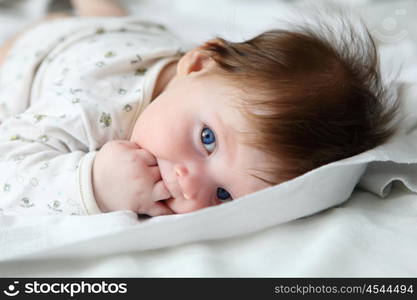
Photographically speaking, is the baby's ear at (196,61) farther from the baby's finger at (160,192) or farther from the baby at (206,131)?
the baby's finger at (160,192)

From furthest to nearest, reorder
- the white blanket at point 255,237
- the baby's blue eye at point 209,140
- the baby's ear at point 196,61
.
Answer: the baby's ear at point 196,61
the baby's blue eye at point 209,140
the white blanket at point 255,237

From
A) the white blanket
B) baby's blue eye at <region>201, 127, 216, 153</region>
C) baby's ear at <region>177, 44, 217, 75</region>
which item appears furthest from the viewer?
baby's ear at <region>177, 44, 217, 75</region>

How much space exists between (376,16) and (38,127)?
0.99m

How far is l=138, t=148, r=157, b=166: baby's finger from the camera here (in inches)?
35.6

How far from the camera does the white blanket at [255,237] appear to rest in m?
0.79

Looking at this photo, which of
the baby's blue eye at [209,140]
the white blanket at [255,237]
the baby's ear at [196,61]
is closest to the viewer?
the white blanket at [255,237]

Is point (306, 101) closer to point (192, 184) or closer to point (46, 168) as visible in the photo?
point (192, 184)

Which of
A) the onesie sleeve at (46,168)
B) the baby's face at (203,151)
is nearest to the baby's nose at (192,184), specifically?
the baby's face at (203,151)

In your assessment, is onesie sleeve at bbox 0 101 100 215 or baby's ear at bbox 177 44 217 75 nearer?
onesie sleeve at bbox 0 101 100 215

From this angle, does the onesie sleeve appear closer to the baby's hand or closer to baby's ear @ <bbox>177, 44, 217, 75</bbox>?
the baby's hand

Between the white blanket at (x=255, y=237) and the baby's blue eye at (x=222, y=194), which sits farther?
the baby's blue eye at (x=222, y=194)

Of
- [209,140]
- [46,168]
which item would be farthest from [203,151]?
[46,168]

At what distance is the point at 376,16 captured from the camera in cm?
154

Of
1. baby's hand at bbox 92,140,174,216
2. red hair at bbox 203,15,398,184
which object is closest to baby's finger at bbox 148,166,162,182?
baby's hand at bbox 92,140,174,216
